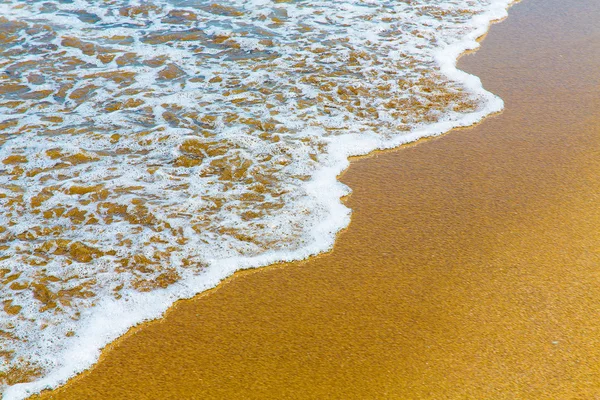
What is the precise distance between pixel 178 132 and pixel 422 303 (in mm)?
2079

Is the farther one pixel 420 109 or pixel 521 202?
pixel 420 109

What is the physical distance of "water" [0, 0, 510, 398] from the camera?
256cm

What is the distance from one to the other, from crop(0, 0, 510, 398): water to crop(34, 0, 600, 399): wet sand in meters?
0.16

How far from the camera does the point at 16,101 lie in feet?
13.9

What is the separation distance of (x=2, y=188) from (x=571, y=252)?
3.03 meters

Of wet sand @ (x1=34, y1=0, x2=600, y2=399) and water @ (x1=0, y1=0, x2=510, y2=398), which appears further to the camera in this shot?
water @ (x1=0, y1=0, x2=510, y2=398)

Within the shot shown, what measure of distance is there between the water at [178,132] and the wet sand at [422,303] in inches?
6.4

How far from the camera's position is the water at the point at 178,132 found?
8.41 ft

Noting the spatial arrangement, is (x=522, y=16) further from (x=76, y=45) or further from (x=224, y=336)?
(x=224, y=336)

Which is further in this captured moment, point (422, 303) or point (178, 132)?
point (178, 132)

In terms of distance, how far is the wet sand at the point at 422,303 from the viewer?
212cm

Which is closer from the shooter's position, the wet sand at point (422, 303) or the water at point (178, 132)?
the wet sand at point (422, 303)

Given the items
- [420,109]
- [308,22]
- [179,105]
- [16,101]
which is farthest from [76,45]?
[420,109]

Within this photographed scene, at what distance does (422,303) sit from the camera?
2.47 metres
